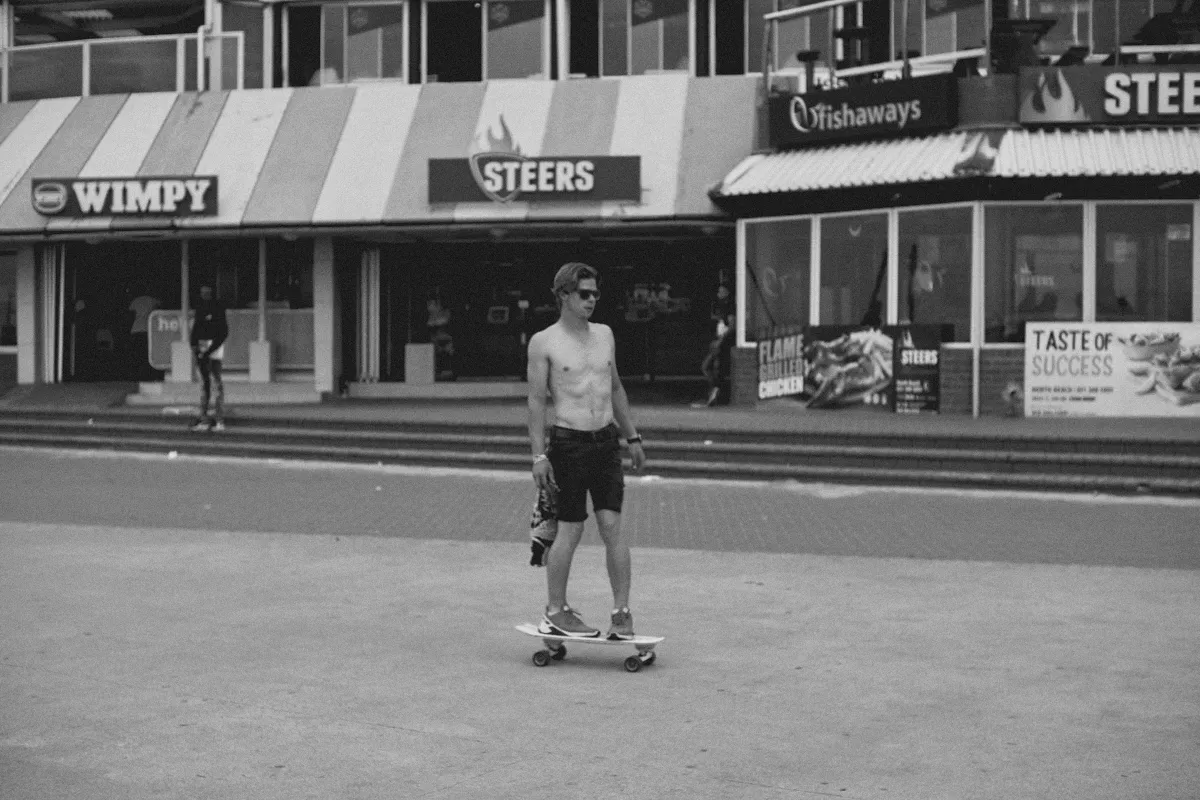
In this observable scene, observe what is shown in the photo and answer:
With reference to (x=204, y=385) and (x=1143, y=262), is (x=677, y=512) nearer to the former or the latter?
(x=204, y=385)

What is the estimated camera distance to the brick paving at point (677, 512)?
12148mm

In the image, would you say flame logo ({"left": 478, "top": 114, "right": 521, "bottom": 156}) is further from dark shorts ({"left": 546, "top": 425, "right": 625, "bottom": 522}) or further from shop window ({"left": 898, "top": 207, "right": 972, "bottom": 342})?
dark shorts ({"left": 546, "top": 425, "right": 625, "bottom": 522})

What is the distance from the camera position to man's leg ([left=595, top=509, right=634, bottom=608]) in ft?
25.8

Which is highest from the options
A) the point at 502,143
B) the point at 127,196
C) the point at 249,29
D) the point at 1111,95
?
the point at 249,29

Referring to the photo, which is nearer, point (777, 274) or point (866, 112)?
point (866, 112)

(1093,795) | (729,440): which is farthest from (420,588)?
(729,440)

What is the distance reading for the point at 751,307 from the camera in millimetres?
22547

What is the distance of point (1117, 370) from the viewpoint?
1959 centimetres

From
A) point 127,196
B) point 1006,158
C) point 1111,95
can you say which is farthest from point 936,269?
point 127,196

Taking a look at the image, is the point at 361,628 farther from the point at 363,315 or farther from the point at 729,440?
the point at 363,315

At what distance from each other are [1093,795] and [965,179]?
14994 mm

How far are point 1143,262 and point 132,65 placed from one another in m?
15.9

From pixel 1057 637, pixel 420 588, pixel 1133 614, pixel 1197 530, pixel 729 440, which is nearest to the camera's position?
pixel 1057 637

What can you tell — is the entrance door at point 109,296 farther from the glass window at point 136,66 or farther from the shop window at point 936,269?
the shop window at point 936,269
